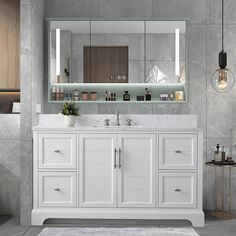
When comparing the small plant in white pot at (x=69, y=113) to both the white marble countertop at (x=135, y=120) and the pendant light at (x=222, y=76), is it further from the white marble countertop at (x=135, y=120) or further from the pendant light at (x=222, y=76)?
the pendant light at (x=222, y=76)

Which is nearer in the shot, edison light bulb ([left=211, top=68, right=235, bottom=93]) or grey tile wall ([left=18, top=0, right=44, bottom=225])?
grey tile wall ([left=18, top=0, right=44, bottom=225])

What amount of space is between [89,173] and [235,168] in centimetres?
173

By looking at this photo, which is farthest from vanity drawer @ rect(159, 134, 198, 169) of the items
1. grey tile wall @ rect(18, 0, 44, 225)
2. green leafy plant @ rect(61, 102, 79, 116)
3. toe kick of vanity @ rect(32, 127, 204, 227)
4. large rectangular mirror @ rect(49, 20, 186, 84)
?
grey tile wall @ rect(18, 0, 44, 225)

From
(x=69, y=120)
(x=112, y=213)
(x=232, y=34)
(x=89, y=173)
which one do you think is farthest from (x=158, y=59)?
(x=112, y=213)

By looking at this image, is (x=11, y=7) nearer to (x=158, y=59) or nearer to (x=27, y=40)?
(x=27, y=40)

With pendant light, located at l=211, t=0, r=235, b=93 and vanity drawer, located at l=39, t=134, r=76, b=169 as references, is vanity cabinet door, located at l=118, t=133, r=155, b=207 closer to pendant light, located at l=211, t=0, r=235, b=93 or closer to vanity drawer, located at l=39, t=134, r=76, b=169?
vanity drawer, located at l=39, t=134, r=76, b=169

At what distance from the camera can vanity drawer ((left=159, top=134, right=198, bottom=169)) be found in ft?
11.6

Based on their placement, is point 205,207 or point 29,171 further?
point 205,207

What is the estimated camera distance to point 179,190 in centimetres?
355

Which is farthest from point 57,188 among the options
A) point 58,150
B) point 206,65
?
point 206,65

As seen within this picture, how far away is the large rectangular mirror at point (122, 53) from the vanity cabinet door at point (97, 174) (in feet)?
2.83

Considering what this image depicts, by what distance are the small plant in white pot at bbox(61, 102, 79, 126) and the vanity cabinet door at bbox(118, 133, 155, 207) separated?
1.84ft

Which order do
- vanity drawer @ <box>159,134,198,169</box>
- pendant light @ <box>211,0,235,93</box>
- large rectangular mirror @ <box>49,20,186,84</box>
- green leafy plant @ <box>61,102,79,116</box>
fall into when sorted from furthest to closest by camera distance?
large rectangular mirror @ <box>49,20,186,84</box> → green leafy plant @ <box>61,102,79,116</box> → pendant light @ <box>211,0,235,93</box> → vanity drawer @ <box>159,134,198,169</box>

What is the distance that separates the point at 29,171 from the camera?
3600mm
